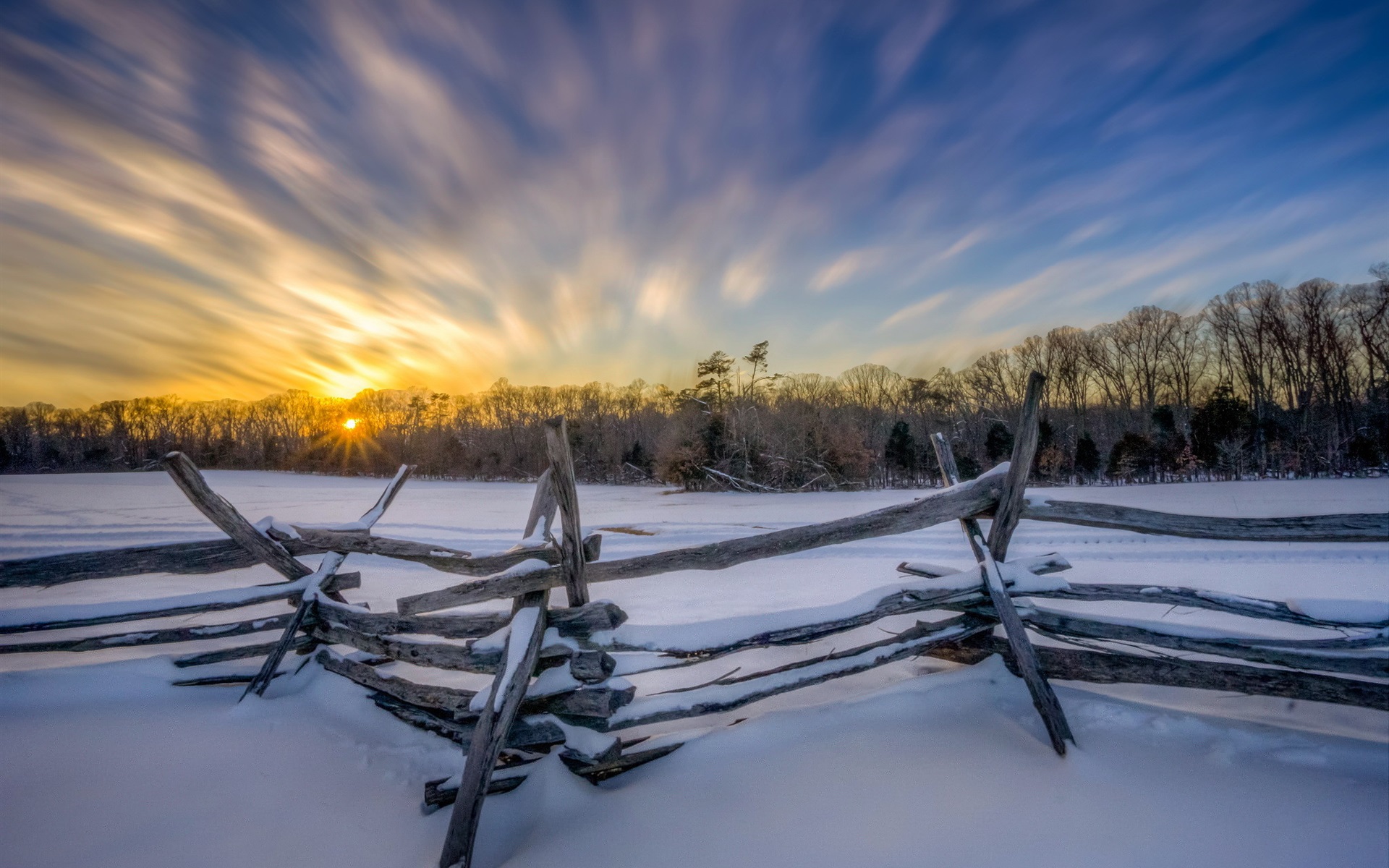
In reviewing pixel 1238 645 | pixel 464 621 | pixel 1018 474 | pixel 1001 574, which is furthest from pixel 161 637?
pixel 1238 645

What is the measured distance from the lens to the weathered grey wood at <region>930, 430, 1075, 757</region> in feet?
9.82

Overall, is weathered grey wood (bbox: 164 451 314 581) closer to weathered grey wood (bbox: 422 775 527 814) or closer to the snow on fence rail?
the snow on fence rail

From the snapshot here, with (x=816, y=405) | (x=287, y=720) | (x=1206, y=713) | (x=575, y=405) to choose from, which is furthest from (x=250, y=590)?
(x=575, y=405)

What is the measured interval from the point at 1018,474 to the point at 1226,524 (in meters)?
1.16

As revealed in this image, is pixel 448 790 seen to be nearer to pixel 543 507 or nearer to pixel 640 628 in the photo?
pixel 640 628

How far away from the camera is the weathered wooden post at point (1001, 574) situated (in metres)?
3.01

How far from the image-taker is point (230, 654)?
4.18 metres

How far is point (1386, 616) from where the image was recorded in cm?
281

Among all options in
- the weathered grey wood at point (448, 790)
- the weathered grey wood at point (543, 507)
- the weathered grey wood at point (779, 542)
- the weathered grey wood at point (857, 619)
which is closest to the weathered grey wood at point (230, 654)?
the weathered grey wood at point (779, 542)

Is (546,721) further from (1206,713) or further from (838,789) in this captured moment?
(1206,713)

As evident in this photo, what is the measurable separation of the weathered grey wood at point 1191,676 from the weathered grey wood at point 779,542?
3.40 ft

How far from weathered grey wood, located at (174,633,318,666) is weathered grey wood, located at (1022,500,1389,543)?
5.06m

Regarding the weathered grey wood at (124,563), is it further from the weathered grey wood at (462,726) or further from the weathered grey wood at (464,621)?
the weathered grey wood at (462,726)

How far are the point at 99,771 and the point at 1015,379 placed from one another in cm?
4257
